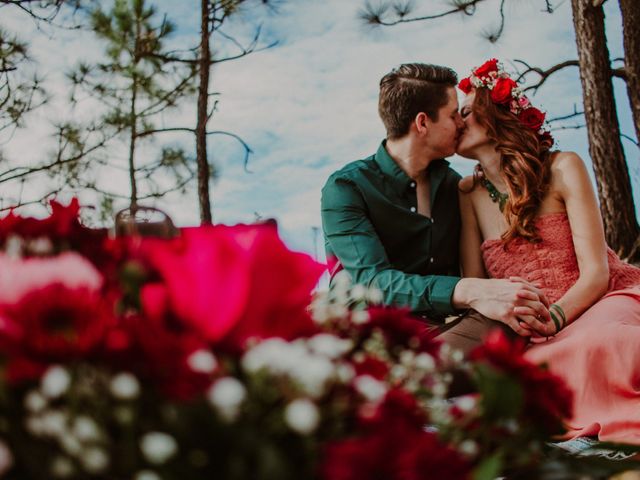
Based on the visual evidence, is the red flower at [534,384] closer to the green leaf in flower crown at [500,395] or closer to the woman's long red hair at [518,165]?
the green leaf in flower crown at [500,395]

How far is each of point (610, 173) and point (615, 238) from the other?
455 millimetres

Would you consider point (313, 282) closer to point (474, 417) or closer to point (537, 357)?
point (474, 417)

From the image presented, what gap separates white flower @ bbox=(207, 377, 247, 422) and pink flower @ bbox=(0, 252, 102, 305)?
4.8 inches

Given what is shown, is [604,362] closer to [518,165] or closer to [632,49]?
[518,165]

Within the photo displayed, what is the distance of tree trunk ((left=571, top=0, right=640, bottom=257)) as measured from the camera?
15.8ft

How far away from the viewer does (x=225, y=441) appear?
1.34 feet

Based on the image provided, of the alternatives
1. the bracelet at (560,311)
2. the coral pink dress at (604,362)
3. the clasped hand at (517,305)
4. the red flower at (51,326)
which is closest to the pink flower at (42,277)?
the red flower at (51,326)

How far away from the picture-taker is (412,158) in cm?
265

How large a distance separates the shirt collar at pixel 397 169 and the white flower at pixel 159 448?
2.25 meters

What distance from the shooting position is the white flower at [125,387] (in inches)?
→ 16.4

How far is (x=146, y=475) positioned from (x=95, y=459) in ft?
0.10

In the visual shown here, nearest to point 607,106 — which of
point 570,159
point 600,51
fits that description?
point 600,51

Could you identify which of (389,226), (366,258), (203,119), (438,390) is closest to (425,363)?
(438,390)

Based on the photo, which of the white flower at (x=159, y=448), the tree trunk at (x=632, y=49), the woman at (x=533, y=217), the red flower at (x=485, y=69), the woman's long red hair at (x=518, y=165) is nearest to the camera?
the white flower at (x=159, y=448)
